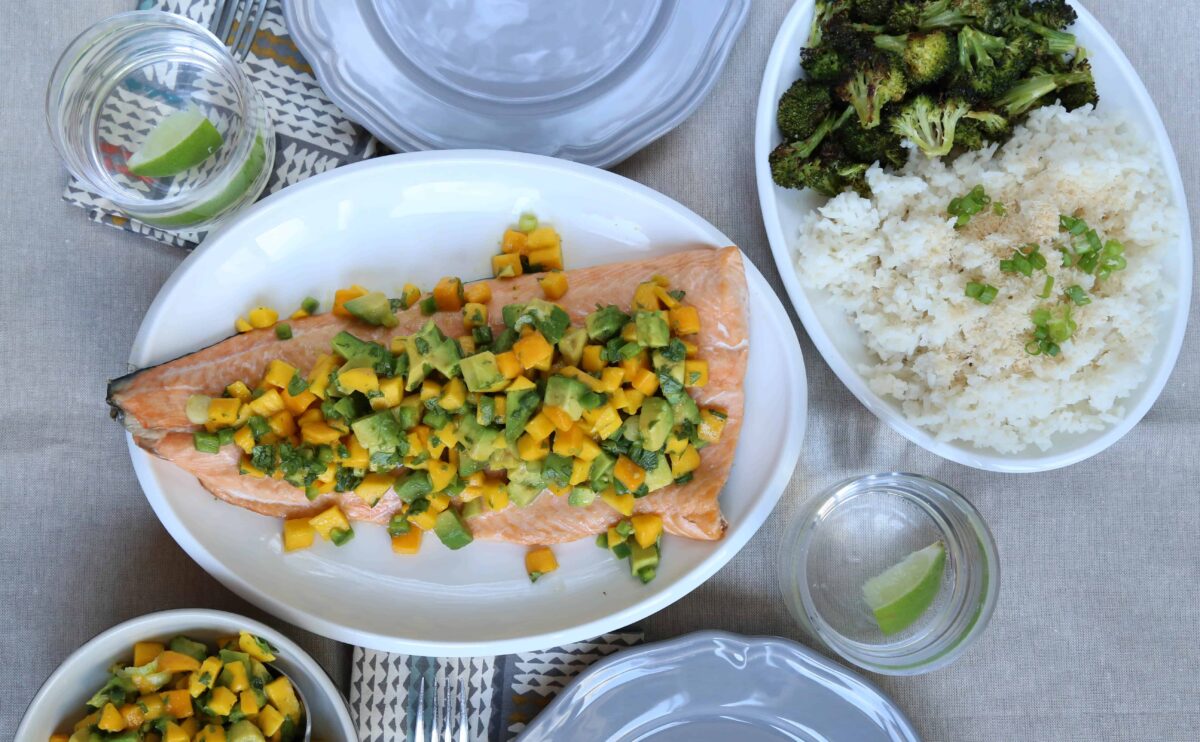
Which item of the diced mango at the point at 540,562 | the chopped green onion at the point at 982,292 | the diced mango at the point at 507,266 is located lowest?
the diced mango at the point at 540,562

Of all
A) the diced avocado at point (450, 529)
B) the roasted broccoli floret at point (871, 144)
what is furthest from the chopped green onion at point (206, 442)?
the roasted broccoli floret at point (871, 144)

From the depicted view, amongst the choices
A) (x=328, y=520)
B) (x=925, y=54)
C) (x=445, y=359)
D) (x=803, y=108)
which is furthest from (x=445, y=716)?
(x=925, y=54)

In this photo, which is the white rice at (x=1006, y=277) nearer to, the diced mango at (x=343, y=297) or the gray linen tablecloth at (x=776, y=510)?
the gray linen tablecloth at (x=776, y=510)

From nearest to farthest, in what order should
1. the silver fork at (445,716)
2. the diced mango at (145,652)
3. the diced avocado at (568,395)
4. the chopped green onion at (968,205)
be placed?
the diced avocado at (568,395)
the diced mango at (145,652)
the chopped green onion at (968,205)
the silver fork at (445,716)

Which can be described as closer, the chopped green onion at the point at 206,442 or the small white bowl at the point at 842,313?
the chopped green onion at the point at 206,442

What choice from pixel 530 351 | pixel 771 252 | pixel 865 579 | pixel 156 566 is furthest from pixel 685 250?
pixel 156 566

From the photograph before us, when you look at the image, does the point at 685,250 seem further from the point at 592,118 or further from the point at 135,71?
the point at 135,71

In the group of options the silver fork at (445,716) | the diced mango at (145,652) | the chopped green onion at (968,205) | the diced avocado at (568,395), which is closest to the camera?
the diced avocado at (568,395)

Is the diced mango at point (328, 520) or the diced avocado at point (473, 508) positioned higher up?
the diced avocado at point (473, 508)
